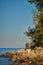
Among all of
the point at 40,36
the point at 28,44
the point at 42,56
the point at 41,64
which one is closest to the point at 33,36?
the point at 40,36

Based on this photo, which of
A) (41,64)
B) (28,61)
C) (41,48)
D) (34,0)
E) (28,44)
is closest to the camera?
(41,64)

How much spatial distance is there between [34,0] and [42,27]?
7.15 meters

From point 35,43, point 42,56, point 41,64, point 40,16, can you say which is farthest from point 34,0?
point 41,64

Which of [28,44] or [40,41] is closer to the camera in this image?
[40,41]

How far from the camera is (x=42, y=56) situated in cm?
4906

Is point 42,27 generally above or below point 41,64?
above

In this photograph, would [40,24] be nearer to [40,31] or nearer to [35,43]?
[40,31]

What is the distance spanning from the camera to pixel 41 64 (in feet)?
146

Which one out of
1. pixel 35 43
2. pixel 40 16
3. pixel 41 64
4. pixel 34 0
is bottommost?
pixel 41 64

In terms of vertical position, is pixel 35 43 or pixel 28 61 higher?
pixel 35 43

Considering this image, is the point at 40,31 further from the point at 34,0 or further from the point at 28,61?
the point at 28,61

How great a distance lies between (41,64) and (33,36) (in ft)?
64.1

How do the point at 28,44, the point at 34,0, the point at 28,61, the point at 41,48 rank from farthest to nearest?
the point at 28,44 < the point at 34,0 < the point at 41,48 < the point at 28,61

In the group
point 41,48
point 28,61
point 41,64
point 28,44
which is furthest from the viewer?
point 28,44
